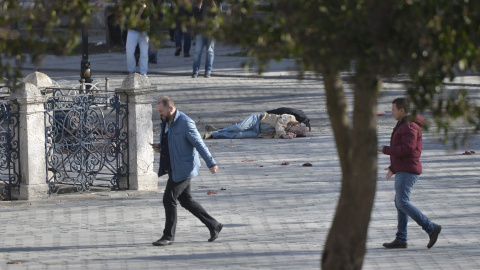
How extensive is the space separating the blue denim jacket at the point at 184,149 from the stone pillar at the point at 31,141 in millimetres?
2721

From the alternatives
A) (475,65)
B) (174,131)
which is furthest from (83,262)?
(475,65)

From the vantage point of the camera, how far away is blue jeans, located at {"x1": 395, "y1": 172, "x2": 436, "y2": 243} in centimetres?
888

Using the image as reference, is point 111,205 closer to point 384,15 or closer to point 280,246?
point 280,246

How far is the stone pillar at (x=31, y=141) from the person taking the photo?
1129cm

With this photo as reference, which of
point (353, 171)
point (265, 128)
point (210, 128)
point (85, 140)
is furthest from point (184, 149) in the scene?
point (210, 128)

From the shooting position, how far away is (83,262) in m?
8.70

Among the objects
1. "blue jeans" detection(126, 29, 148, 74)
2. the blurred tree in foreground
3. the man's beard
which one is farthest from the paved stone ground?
"blue jeans" detection(126, 29, 148, 74)

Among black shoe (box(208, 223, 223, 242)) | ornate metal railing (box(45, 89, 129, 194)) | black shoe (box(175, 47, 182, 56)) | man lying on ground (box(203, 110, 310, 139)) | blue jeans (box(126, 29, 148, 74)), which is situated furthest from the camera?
black shoe (box(175, 47, 182, 56))

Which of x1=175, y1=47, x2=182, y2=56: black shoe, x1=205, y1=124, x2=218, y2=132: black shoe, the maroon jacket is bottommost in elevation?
x1=205, y1=124, x2=218, y2=132: black shoe

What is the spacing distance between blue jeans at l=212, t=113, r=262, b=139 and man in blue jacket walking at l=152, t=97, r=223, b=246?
6.48m

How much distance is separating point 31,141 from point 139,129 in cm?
151

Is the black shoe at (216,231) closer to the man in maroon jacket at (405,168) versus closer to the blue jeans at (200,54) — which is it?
the man in maroon jacket at (405,168)

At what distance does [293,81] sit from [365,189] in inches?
609

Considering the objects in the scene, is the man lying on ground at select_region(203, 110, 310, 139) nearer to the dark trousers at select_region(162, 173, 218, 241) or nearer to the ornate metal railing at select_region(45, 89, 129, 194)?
the ornate metal railing at select_region(45, 89, 129, 194)
